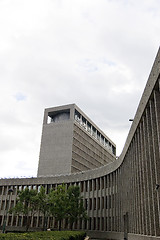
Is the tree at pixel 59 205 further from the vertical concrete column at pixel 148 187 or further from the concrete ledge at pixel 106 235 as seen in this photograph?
the vertical concrete column at pixel 148 187

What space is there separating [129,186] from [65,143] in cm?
4799

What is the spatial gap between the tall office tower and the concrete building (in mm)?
20397

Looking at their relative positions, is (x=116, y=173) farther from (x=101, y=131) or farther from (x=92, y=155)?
(x=101, y=131)

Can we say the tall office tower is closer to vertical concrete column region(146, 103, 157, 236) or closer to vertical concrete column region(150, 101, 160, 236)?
vertical concrete column region(146, 103, 157, 236)

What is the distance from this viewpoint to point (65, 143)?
3127 inches

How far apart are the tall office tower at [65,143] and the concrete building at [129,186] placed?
20.4 meters

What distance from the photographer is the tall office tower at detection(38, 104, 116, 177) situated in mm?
78375

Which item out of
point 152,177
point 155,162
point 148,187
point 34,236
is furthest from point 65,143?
point 34,236

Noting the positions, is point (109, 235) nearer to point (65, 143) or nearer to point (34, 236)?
point (34, 236)

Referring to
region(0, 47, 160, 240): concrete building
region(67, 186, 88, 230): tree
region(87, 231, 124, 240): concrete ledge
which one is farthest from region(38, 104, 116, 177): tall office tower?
region(67, 186, 88, 230): tree

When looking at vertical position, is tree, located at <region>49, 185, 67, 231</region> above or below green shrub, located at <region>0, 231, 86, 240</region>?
above

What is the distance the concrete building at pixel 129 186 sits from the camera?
2089cm

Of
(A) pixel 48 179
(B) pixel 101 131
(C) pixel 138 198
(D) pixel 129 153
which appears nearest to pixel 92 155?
(B) pixel 101 131

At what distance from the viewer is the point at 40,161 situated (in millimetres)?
81000
